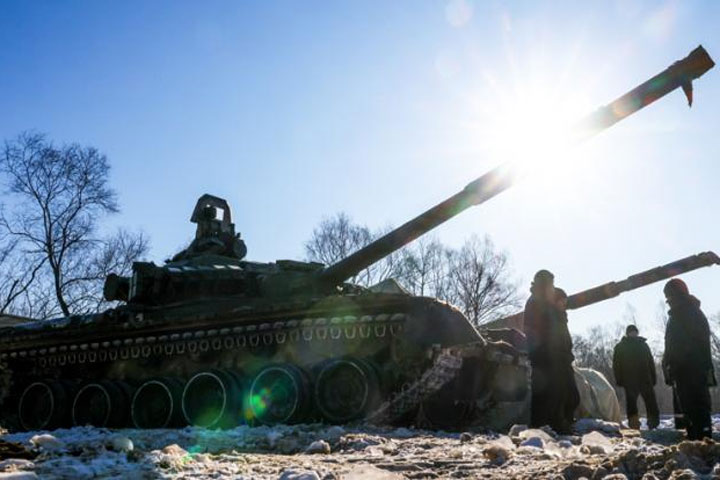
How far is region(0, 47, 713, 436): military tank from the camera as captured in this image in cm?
806

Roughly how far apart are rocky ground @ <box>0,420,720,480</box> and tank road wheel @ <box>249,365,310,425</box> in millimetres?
1546

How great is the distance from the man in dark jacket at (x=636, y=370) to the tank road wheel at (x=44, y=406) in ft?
29.1

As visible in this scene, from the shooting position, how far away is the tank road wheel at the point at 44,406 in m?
10.4

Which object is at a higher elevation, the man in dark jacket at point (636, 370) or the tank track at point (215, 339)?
the tank track at point (215, 339)

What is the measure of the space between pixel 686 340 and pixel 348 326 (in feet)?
12.7

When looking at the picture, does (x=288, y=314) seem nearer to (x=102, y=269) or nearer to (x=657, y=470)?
(x=657, y=470)

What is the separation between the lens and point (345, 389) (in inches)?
322

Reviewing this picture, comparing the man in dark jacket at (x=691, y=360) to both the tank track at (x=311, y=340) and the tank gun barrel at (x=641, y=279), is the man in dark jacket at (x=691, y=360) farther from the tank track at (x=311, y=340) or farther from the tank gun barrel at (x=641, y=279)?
the tank gun barrel at (x=641, y=279)

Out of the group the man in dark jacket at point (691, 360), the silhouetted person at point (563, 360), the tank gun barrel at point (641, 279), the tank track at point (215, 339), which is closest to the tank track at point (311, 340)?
the tank track at point (215, 339)

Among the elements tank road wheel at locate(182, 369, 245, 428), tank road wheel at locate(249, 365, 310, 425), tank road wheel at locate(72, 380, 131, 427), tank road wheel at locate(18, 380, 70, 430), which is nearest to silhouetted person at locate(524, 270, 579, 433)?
tank road wheel at locate(249, 365, 310, 425)

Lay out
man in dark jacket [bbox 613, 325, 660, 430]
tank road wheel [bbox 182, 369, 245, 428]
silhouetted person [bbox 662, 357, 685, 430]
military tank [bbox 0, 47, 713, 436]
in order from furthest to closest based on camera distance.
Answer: man in dark jacket [bbox 613, 325, 660, 430], tank road wheel [bbox 182, 369, 245, 428], military tank [bbox 0, 47, 713, 436], silhouetted person [bbox 662, 357, 685, 430]

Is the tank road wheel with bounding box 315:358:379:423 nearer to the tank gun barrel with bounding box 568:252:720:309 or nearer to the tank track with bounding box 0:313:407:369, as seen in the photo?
the tank track with bounding box 0:313:407:369

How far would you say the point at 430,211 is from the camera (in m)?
9.47

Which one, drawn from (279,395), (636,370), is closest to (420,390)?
(279,395)
